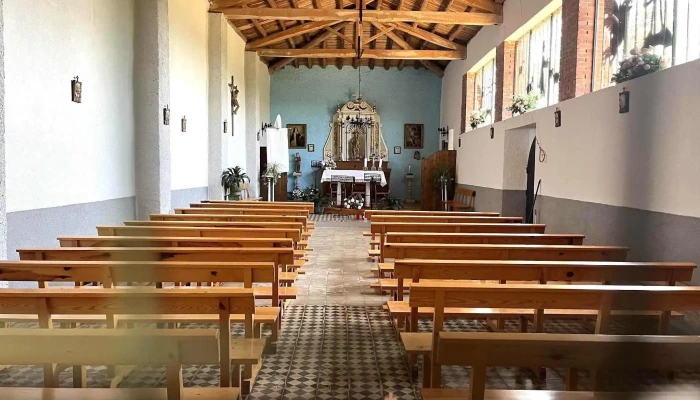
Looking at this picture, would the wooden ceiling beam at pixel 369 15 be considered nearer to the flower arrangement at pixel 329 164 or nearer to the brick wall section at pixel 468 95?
the brick wall section at pixel 468 95

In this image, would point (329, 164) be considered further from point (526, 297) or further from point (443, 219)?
point (526, 297)

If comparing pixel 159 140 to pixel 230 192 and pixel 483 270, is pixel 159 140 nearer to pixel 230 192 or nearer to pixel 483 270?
pixel 230 192

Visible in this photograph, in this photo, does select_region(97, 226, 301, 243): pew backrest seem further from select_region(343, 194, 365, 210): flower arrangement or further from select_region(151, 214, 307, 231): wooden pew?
select_region(343, 194, 365, 210): flower arrangement

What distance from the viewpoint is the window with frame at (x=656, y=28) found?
4.64 m

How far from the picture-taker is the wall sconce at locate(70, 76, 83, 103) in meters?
5.31

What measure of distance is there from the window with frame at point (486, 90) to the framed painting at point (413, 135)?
13.9ft

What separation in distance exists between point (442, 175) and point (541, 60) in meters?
5.11

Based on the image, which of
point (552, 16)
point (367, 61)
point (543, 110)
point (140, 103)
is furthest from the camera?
point (367, 61)

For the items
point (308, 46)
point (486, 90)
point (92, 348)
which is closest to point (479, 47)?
point (486, 90)

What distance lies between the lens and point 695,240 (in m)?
3.91

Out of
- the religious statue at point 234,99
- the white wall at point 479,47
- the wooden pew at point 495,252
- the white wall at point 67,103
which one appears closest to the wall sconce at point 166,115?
the white wall at point 67,103

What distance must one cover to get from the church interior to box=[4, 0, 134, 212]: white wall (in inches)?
1.3

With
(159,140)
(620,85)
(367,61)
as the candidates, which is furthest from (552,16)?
(367,61)

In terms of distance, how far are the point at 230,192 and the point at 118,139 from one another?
4.32m
